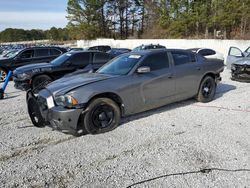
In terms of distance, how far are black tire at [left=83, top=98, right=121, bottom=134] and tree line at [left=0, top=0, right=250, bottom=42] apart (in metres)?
27.4

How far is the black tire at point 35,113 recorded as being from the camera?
192 inches

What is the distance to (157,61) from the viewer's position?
5.71 meters

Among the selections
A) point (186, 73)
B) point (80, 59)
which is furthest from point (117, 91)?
point (80, 59)

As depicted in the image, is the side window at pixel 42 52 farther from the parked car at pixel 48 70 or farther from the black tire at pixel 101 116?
the black tire at pixel 101 116

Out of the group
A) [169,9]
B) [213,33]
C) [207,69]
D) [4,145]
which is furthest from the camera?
[169,9]

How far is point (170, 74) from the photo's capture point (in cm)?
578

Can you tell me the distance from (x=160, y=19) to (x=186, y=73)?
121 feet

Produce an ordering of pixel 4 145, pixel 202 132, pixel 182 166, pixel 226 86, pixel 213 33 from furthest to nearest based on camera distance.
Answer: pixel 213 33 < pixel 226 86 < pixel 202 132 < pixel 4 145 < pixel 182 166

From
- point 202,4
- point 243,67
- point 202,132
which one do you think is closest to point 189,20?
point 202,4

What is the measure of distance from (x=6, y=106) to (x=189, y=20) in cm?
3319

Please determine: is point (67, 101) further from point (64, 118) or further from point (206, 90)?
point (206, 90)

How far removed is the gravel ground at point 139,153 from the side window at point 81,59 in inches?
153

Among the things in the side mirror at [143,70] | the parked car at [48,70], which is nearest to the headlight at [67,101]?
the side mirror at [143,70]

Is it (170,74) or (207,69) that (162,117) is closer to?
(170,74)
